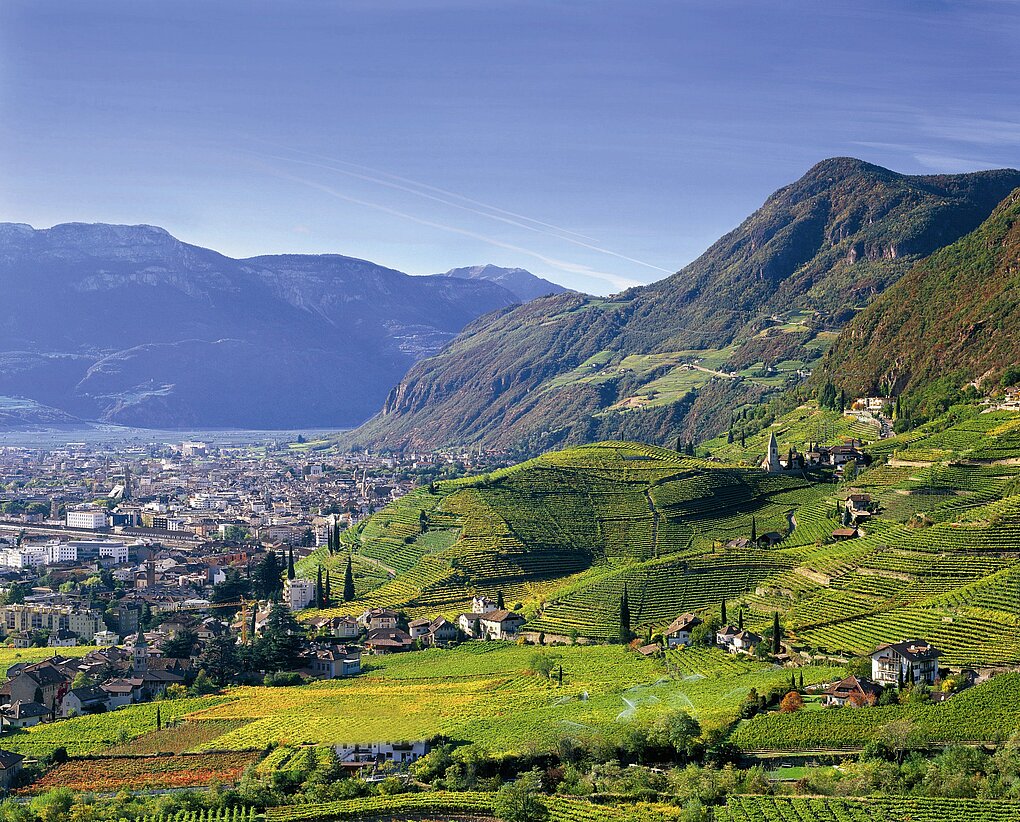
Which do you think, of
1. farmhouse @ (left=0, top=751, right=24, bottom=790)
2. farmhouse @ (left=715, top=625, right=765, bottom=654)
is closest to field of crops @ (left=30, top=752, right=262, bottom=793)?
farmhouse @ (left=0, top=751, right=24, bottom=790)

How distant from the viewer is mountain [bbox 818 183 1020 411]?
371 ft

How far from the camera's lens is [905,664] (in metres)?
51.7

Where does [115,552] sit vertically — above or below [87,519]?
below

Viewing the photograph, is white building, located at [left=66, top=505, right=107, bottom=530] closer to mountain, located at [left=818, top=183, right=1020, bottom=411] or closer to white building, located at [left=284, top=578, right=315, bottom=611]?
white building, located at [left=284, top=578, right=315, bottom=611]

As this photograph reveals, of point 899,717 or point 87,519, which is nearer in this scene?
point 899,717

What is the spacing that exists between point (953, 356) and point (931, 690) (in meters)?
74.6

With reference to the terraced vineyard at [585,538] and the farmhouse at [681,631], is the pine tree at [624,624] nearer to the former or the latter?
the terraced vineyard at [585,538]

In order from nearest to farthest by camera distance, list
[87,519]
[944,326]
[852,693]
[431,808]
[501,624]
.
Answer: [431,808], [852,693], [501,624], [944,326], [87,519]

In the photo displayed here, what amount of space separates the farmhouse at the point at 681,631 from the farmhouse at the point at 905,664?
1415 centimetres

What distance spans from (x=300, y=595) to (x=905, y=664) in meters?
48.5

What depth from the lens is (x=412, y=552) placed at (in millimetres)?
94750

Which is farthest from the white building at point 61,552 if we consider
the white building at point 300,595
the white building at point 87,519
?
the white building at point 300,595

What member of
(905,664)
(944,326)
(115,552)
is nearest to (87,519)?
(115,552)

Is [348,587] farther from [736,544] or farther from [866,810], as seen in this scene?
[866,810]
